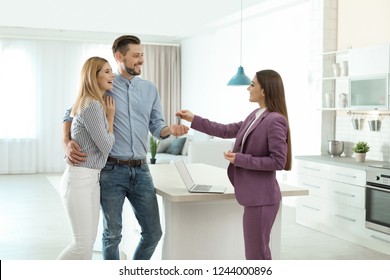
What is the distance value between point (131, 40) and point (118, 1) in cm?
469

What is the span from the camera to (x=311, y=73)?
6656 millimetres

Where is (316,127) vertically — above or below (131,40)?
below

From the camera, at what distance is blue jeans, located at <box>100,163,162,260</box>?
10.0 ft

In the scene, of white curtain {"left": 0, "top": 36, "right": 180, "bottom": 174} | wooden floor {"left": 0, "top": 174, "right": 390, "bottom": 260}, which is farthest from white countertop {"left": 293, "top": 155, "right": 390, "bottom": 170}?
white curtain {"left": 0, "top": 36, "right": 180, "bottom": 174}

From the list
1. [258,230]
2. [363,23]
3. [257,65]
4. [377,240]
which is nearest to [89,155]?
[258,230]

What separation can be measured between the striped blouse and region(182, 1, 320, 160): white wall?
12.8ft

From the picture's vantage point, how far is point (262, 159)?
2.76 meters

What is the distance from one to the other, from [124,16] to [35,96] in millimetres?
2795

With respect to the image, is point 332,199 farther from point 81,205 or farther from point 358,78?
point 81,205

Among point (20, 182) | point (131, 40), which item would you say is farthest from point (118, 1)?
point (131, 40)

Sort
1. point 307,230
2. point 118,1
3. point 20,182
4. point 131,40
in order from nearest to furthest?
point 131,40
point 307,230
point 118,1
point 20,182

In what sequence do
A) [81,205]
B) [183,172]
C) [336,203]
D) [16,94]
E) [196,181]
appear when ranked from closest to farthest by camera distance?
[81,205] → [183,172] → [196,181] → [336,203] → [16,94]

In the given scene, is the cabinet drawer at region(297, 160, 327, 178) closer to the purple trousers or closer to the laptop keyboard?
the laptop keyboard

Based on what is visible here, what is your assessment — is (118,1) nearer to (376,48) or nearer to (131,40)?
(376,48)
